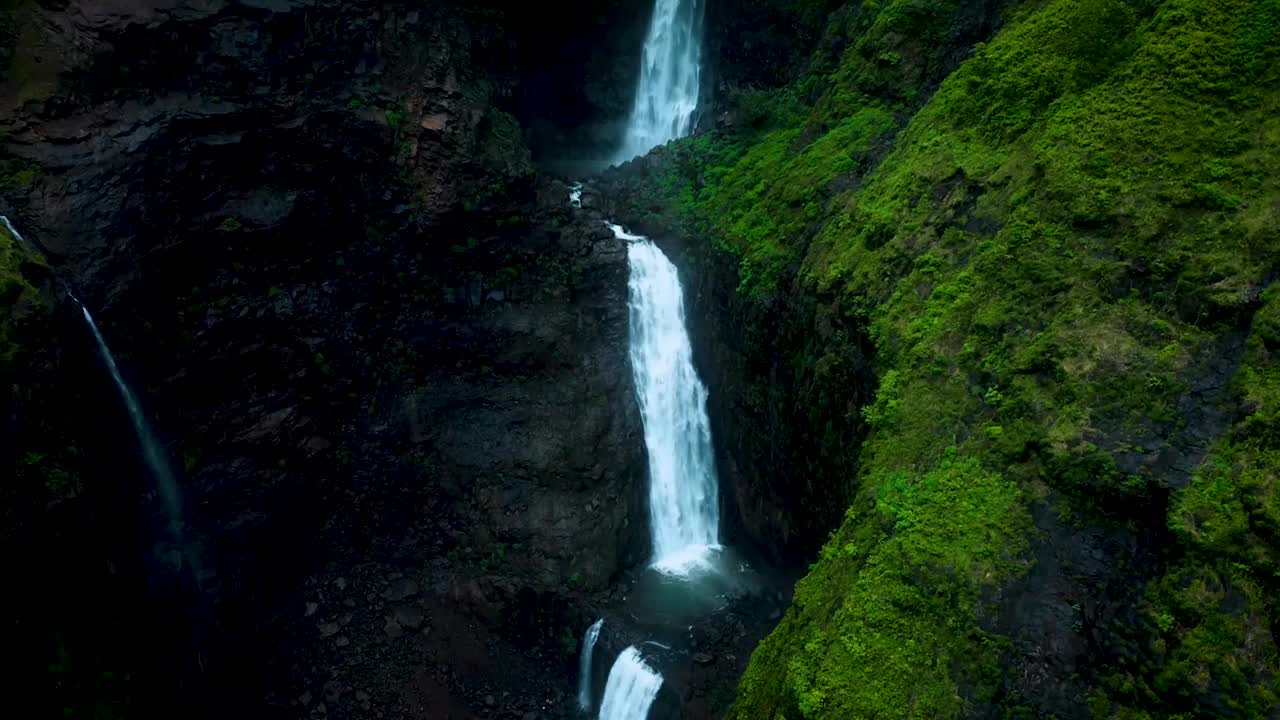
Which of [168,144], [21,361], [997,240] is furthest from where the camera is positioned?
[168,144]

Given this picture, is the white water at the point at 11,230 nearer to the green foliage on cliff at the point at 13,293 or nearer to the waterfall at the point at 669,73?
the green foliage on cliff at the point at 13,293

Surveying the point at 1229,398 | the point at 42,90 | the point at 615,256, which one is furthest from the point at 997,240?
the point at 42,90

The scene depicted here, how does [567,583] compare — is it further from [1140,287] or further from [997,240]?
[1140,287]

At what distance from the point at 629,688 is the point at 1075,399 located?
31.0 ft

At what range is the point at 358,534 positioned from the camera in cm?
1677

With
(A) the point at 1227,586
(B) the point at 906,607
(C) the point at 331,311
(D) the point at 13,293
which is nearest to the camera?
(A) the point at 1227,586

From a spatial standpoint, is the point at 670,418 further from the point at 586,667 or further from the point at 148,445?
the point at 148,445

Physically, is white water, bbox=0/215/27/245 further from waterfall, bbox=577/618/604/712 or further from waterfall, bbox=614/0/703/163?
waterfall, bbox=614/0/703/163

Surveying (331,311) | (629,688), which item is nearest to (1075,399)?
(629,688)

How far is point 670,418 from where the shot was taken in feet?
57.4

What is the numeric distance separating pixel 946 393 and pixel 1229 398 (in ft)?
8.54

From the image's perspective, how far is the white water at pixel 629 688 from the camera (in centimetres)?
1315

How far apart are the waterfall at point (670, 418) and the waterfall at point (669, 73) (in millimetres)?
6502

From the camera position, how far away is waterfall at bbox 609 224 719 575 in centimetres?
1703
